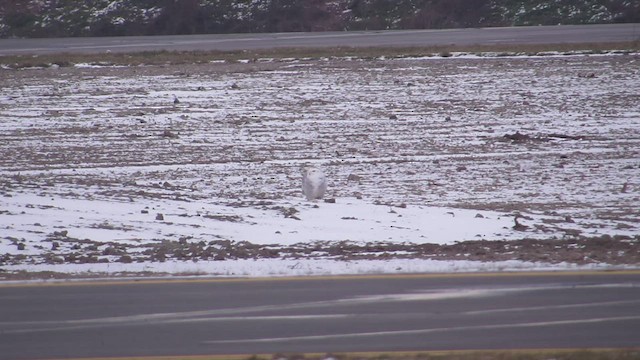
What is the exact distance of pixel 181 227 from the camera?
12469 millimetres

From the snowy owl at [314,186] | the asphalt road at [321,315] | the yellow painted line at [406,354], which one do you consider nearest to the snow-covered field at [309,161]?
the snowy owl at [314,186]

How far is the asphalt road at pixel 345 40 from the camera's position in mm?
34594

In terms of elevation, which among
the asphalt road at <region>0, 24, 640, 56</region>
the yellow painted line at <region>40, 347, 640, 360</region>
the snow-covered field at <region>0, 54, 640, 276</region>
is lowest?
the snow-covered field at <region>0, 54, 640, 276</region>

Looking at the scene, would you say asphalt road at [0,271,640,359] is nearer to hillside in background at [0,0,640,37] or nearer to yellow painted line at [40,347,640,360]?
yellow painted line at [40,347,640,360]

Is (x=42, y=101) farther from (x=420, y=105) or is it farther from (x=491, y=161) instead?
(x=491, y=161)

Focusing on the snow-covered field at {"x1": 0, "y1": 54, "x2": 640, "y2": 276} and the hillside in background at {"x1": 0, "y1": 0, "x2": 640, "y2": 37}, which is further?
the hillside in background at {"x1": 0, "y1": 0, "x2": 640, "y2": 37}

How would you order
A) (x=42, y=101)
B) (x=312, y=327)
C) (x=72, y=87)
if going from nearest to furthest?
(x=312, y=327), (x=42, y=101), (x=72, y=87)

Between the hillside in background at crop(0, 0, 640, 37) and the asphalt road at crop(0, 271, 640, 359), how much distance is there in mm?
36063

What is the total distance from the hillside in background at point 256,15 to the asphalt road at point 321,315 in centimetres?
3606

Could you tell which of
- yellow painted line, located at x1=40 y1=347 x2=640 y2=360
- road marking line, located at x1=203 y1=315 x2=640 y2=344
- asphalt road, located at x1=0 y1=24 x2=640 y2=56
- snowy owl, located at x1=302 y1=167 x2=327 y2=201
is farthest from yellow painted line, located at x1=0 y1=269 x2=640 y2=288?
asphalt road, located at x1=0 y1=24 x2=640 y2=56

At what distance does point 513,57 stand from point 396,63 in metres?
3.57

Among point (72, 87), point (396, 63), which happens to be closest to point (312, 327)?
point (72, 87)

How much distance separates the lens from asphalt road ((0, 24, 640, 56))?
3459cm

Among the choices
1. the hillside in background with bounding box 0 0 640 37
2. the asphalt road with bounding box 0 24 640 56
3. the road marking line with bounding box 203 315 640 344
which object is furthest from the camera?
the hillside in background with bounding box 0 0 640 37
